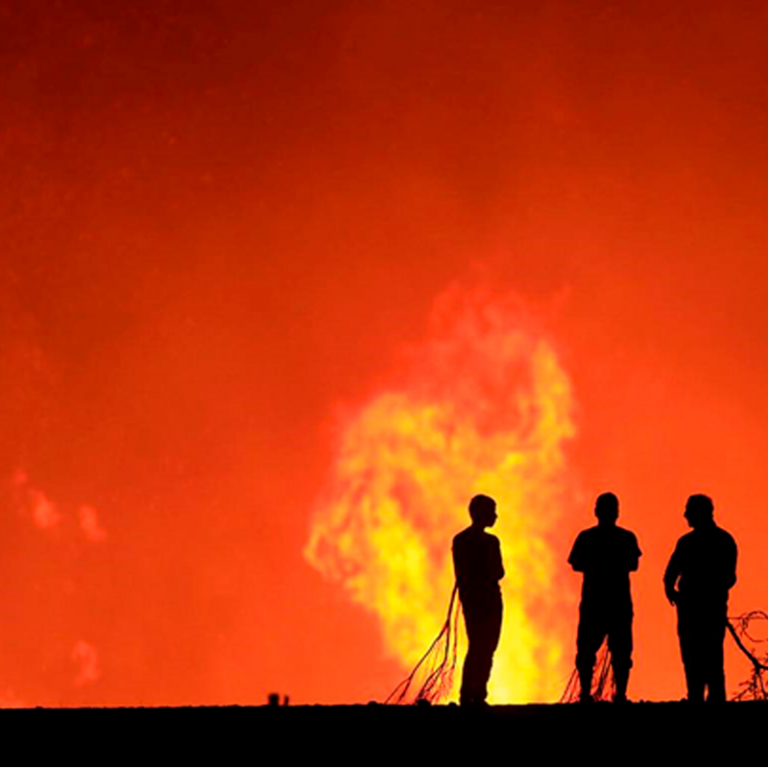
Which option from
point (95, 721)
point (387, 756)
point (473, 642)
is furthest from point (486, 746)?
point (95, 721)

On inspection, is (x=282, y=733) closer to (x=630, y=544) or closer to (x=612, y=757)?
(x=612, y=757)

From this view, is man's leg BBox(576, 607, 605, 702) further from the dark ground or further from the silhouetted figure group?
the dark ground

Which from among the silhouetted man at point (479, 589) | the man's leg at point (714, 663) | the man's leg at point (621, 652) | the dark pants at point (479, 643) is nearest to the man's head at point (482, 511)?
the silhouetted man at point (479, 589)

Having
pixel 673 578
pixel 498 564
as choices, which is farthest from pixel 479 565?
pixel 673 578

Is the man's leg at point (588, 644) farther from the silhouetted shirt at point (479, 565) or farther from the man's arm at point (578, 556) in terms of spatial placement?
the silhouetted shirt at point (479, 565)

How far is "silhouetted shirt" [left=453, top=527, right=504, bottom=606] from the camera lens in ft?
55.6

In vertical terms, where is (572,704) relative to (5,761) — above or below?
above

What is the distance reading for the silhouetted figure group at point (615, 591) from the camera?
1692cm

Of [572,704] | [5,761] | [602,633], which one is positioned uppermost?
[602,633]

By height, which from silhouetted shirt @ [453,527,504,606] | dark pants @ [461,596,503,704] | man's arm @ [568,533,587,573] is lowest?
dark pants @ [461,596,503,704]

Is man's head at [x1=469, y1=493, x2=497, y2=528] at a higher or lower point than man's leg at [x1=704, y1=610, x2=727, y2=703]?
higher

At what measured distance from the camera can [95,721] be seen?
15.2m

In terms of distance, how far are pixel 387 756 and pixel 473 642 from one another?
231 centimetres

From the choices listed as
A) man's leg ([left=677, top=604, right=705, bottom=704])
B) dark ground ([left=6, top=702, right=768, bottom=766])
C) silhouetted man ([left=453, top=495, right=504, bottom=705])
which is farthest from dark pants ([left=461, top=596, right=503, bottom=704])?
man's leg ([left=677, top=604, right=705, bottom=704])
